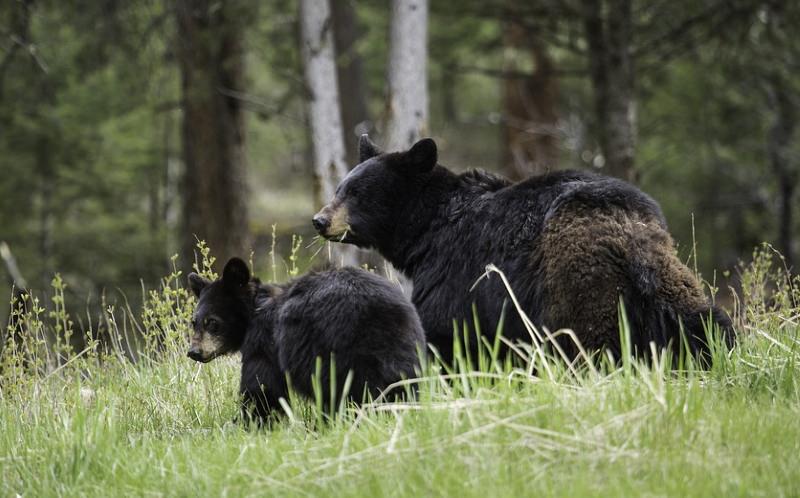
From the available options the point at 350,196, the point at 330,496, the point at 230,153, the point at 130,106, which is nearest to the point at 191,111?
the point at 230,153

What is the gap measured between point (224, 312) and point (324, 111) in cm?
535

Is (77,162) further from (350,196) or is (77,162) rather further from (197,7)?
(350,196)

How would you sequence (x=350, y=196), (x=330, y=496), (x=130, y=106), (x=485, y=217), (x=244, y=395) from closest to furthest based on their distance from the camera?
1. (x=330, y=496)
2. (x=244, y=395)
3. (x=485, y=217)
4. (x=350, y=196)
5. (x=130, y=106)

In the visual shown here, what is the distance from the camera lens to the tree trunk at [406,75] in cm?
974

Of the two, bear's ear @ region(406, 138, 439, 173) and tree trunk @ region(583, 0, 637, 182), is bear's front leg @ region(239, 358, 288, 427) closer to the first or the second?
bear's ear @ region(406, 138, 439, 173)

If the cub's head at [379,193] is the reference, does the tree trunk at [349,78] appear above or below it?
above

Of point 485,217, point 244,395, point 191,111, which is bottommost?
point 244,395

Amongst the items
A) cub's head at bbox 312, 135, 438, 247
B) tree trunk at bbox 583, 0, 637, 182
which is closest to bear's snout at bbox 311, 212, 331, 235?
cub's head at bbox 312, 135, 438, 247

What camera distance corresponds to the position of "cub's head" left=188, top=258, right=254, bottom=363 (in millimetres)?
5449

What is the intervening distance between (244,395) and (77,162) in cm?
1455

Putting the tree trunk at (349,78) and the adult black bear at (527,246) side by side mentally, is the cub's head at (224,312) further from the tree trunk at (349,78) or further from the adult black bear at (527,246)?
the tree trunk at (349,78)

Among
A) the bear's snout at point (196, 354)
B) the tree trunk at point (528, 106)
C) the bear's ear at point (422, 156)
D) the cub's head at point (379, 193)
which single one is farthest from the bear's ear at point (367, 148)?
the tree trunk at point (528, 106)

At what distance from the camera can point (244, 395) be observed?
205 inches

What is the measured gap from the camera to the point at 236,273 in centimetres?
548
